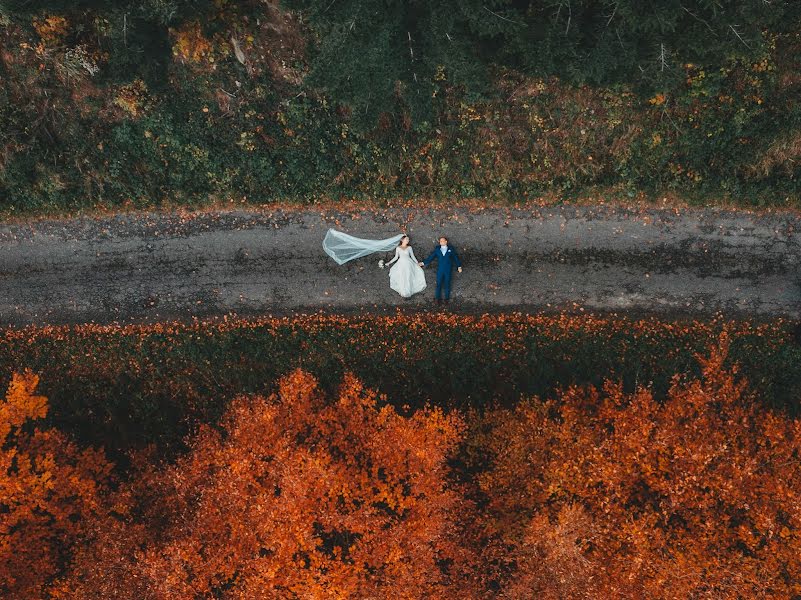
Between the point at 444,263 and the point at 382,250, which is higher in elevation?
the point at 382,250

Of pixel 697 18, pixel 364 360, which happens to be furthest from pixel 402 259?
pixel 697 18

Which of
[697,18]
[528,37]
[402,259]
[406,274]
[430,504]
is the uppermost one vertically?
[697,18]

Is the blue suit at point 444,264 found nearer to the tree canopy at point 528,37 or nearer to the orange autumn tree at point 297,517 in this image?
the orange autumn tree at point 297,517

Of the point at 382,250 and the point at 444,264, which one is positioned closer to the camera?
the point at 444,264

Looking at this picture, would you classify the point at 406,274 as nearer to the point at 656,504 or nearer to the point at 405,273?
the point at 405,273

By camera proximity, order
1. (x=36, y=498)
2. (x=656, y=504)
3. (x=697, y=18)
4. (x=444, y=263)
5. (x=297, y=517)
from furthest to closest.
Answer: (x=444, y=263) < (x=36, y=498) < (x=656, y=504) < (x=297, y=517) < (x=697, y=18)

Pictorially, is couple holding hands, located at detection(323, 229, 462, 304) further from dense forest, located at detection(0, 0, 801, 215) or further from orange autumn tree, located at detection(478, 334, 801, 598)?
orange autumn tree, located at detection(478, 334, 801, 598)

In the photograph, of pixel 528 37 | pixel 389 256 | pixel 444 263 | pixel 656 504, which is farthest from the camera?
pixel 389 256
